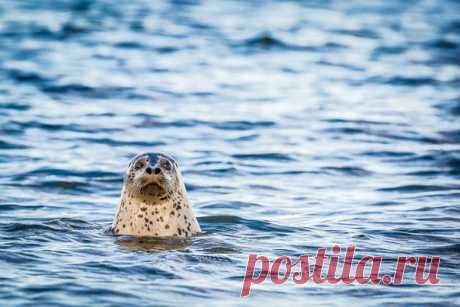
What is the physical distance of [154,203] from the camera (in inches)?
357

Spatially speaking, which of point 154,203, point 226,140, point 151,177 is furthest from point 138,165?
point 226,140

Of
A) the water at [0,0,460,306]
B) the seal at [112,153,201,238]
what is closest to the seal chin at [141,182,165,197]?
the seal at [112,153,201,238]

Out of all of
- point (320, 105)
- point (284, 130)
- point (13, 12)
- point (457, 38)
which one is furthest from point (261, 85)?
point (13, 12)

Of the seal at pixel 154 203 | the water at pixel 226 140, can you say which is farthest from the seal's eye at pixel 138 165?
the water at pixel 226 140

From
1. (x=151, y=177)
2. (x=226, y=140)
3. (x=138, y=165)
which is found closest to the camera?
(x=151, y=177)

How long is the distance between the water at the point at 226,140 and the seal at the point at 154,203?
18 cm

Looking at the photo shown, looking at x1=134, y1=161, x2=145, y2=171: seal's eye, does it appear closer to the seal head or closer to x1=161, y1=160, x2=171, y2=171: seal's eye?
the seal head

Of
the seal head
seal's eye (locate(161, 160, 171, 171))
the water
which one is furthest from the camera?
seal's eye (locate(161, 160, 171, 171))

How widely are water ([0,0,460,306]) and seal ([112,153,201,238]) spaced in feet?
0.61

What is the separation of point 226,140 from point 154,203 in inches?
220

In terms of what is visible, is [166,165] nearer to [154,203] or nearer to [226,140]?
[154,203]

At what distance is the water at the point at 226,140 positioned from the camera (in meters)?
8.04

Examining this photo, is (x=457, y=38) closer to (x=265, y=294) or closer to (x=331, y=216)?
(x=331, y=216)

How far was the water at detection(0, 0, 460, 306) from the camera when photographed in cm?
804
